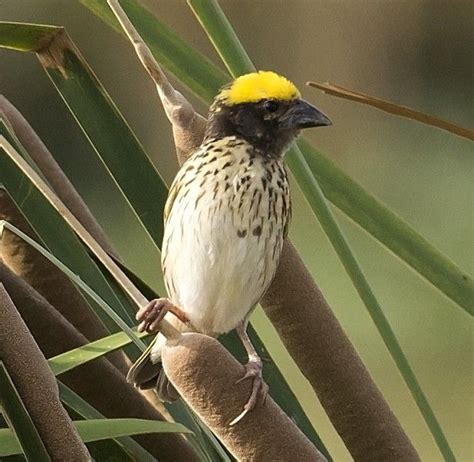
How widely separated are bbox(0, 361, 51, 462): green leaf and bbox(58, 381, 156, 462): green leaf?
180mm

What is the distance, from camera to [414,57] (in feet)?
21.5

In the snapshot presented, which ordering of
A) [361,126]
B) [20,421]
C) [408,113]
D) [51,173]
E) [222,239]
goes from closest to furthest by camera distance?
[20,421], [408,113], [51,173], [222,239], [361,126]

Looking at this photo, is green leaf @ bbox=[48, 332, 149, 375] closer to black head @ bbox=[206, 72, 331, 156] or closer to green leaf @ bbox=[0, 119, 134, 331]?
green leaf @ bbox=[0, 119, 134, 331]

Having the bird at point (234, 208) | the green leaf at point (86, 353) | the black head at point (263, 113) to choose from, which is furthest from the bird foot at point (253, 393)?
the black head at point (263, 113)

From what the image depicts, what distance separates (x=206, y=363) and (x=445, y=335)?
457cm

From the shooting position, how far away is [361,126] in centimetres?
695

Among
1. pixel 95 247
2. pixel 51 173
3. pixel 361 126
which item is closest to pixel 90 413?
pixel 95 247

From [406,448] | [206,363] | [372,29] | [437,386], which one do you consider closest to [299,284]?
[406,448]

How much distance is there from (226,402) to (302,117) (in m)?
0.58

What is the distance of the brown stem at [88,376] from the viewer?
119 centimetres

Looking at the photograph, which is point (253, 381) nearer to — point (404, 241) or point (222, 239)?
point (404, 241)

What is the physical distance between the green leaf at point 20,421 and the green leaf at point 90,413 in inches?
7.1

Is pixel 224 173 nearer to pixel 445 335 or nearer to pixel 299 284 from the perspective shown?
pixel 299 284

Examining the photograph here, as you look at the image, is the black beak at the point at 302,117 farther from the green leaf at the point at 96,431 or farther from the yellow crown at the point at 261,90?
the green leaf at the point at 96,431
